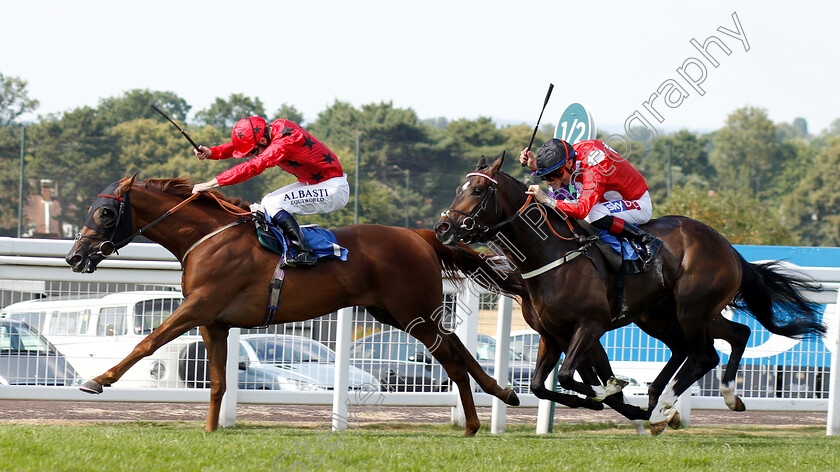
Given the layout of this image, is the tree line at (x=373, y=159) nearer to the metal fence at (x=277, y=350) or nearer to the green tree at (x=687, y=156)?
the green tree at (x=687, y=156)

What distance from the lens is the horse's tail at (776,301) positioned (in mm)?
7492

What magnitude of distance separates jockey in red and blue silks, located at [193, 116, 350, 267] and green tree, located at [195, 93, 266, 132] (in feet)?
216

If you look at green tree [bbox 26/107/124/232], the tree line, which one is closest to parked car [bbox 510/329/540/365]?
the tree line

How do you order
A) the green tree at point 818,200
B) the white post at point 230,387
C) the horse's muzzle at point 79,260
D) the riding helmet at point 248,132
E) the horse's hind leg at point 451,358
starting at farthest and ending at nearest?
the green tree at point 818,200, the white post at point 230,387, the horse's hind leg at point 451,358, the riding helmet at point 248,132, the horse's muzzle at point 79,260

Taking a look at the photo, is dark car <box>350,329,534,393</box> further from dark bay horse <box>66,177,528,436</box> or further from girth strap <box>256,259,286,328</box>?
girth strap <box>256,259,286,328</box>

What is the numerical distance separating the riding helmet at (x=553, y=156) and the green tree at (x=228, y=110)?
218 feet

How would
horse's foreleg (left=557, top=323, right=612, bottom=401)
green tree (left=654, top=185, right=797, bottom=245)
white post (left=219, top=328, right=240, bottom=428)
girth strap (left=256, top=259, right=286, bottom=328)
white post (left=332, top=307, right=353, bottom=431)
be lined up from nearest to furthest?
1. horse's foreleg (left=557, top=323, right=612, bottom=401)
2. girth strap (left=256, top=259, right=286, bottom=328)
3. white post (left=219, top=328, right=240, bottom=428)
4. white post (left=332, top=307, right=353, bottom=431)
5. green tree (left=654, top=185, right=797, bottom=245)

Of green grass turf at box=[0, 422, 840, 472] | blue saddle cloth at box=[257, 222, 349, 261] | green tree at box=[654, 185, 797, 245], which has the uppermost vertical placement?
green tree at box=[654, 185, 797, 245]

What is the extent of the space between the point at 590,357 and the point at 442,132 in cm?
6187

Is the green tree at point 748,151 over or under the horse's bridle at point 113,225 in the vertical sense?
over

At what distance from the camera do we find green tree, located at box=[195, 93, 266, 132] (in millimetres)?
72375

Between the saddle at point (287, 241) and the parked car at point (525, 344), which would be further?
the parked car at point (525, 344)

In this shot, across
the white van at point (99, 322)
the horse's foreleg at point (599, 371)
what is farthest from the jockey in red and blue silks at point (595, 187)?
the white van at point (99, 322)

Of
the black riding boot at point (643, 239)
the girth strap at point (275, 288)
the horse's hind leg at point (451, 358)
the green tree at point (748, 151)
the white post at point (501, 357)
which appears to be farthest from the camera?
the green tree at point (748, 151)
